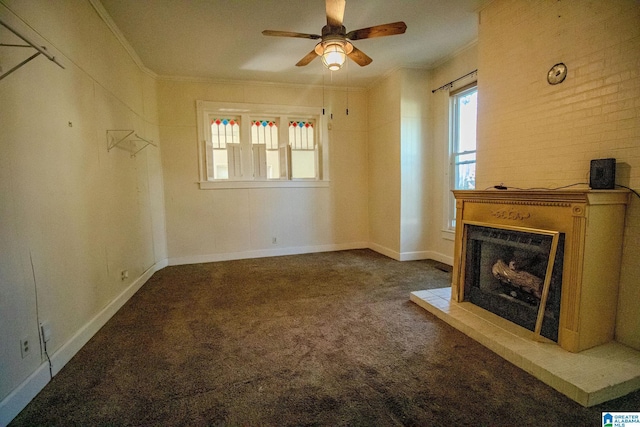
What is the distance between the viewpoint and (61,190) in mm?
2084

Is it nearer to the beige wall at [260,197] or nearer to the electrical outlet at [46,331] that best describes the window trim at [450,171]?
the beige wall at [260,197]

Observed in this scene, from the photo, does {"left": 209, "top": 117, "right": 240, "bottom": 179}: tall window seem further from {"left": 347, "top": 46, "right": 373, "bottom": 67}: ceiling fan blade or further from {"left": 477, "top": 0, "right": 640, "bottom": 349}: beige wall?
{"left": 477, "top": 0, "right": 640, "bottom": 349}: beige wall

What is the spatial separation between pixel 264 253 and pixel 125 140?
8.79 ft

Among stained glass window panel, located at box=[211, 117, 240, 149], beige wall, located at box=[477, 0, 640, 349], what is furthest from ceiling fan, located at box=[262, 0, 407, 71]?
stained glass window panel, located at box=[211, 117, 240, 149]

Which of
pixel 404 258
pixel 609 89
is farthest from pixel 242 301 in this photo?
pixel 609 89

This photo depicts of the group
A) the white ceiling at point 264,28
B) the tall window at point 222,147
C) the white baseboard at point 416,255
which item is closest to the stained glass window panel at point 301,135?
the white ceiling at point 264,28

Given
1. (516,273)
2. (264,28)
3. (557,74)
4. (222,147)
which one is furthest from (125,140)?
(557,74)

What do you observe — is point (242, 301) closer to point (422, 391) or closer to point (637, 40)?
point (422, 391)

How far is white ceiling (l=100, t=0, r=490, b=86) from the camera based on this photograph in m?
2.88

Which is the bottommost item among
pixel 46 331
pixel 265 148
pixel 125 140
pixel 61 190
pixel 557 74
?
pixel 46 331

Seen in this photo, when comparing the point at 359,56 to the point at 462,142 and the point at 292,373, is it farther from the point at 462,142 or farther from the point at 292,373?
the point at 292,373

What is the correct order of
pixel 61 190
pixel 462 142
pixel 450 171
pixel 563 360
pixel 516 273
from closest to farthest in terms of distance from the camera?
pixel 563 360 → pixel 61 190 → pixel 516 273 → pixel 462 142 → pixel 450 171

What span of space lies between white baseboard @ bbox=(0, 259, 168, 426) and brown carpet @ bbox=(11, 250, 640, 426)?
0.04 meters

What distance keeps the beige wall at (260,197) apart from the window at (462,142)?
1.68 meters
